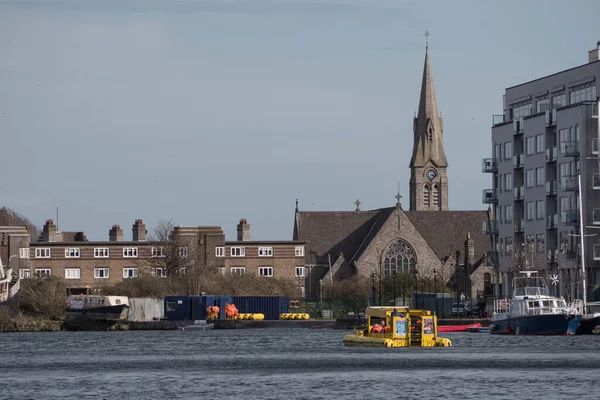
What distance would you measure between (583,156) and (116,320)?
4754 centimetres

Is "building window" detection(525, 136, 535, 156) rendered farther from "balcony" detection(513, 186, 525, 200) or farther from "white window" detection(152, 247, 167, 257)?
"white window" detection(152, 247, 167, 257)

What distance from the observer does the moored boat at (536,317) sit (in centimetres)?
10644

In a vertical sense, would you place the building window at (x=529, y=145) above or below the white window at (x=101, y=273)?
above

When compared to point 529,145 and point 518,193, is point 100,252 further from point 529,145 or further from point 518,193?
point 529,145

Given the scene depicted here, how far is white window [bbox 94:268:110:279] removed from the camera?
188500 millimetres

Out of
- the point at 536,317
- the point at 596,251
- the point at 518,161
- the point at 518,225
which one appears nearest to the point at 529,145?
the point at 518,161

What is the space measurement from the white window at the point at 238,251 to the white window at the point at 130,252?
12.3m

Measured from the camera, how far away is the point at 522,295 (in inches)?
4414

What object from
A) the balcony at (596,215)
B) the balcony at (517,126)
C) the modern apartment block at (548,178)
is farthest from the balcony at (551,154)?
the balcony at (596,215)

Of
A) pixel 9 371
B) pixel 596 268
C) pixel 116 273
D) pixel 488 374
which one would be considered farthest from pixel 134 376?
pixel 116 273

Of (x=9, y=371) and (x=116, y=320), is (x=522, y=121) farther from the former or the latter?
(x=9, y=371)

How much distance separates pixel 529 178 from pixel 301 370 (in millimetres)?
67742

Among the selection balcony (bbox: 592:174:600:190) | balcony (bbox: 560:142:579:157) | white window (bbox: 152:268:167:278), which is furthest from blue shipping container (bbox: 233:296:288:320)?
balcony (bbox: 592:174:600:190)

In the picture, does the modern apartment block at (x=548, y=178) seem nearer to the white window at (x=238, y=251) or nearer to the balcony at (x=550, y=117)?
the balcony at (x=550, y=117)
